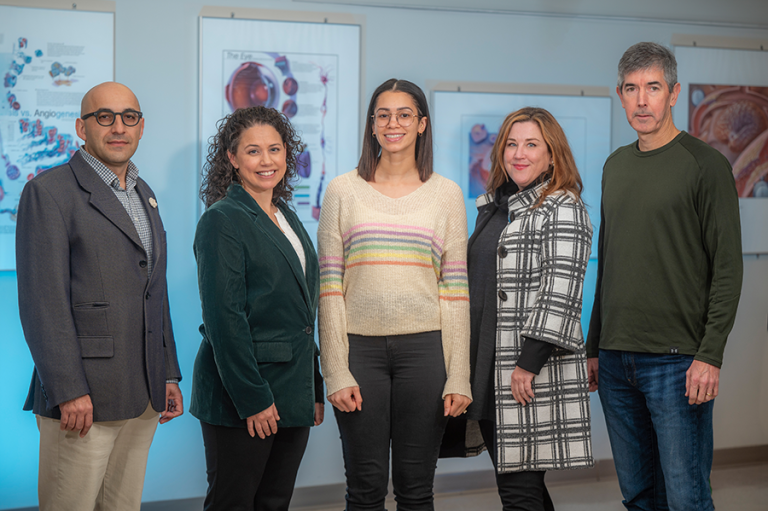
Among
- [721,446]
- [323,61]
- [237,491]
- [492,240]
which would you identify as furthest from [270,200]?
[721,446]

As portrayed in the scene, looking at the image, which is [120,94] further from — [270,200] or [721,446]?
[721,446]

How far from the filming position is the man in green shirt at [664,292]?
5.88 feet

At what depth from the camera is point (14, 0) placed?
2412mm

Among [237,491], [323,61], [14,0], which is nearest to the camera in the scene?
[237,491]

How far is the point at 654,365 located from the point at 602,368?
0.21 meters

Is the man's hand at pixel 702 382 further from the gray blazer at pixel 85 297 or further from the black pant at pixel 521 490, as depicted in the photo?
the gray blazer at pixel 85 297

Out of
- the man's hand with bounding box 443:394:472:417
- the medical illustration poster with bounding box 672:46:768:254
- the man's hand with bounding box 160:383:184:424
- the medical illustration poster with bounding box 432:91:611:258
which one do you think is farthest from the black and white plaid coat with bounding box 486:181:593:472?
the medical illustration poster with bounding box 672:46:768:254

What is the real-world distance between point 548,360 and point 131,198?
4.43 ft

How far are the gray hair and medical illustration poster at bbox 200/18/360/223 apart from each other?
1254mm

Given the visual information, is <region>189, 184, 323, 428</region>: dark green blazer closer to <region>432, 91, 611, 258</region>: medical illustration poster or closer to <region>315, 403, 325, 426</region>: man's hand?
<region>315, 403, 325, 426</region>: man's hand

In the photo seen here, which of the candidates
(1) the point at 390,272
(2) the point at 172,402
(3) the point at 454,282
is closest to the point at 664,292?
(3) the point at 454,282

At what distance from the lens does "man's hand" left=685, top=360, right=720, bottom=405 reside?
177cm

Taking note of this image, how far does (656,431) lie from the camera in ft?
6.19

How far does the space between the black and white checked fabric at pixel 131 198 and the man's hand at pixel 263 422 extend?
1.72 ft
